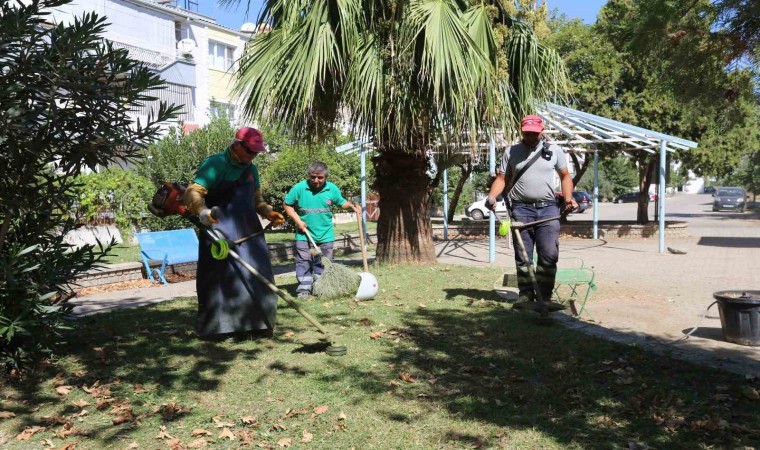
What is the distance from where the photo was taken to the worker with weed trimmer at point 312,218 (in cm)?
778

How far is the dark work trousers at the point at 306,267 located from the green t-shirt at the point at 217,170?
2438mm

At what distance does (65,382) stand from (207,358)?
987 millimetres

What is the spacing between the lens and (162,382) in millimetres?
4586

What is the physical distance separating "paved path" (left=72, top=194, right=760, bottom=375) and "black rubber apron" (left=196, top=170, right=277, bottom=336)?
2024 mm

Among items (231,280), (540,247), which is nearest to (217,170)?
(231,280)

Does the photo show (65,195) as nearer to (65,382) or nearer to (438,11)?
(65,382)

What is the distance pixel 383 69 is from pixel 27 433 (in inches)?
226

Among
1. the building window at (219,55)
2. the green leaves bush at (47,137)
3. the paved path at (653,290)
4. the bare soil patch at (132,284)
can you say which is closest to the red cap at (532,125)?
the paved path at (653,290)

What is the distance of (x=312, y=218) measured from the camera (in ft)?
26.0

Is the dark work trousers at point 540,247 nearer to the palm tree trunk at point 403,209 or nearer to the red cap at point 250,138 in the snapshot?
the red cap at point 250,138

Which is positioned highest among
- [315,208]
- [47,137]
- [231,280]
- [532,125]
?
[532,125]

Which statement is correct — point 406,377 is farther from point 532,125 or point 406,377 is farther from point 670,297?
point 670,297

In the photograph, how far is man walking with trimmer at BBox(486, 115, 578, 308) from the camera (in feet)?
20.9

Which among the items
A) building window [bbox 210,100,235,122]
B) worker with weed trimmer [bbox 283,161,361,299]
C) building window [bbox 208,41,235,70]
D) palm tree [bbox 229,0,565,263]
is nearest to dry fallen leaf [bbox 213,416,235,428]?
worker with weed trimmer [bbox 283,161,361,299]
